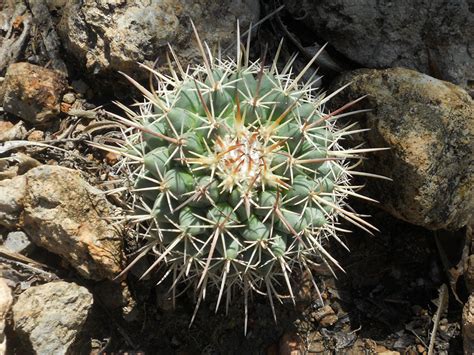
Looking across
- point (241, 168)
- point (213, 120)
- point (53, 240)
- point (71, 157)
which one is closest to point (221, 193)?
point (241, 168)

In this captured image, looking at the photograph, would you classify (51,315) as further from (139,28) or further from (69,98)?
→ (139,28)

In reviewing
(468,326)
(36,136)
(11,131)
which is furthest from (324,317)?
(11,131)

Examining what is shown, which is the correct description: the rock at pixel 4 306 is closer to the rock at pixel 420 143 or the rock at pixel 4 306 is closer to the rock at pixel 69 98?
the rock at pixel 69 98

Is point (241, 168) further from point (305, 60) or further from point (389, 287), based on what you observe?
point (389, 287)

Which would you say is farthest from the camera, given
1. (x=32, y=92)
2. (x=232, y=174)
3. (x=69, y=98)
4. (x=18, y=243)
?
(x=69, y=98)

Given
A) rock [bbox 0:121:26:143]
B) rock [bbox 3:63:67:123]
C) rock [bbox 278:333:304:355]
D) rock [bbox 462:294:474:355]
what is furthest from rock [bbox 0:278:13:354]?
rock [bbox 462:294:474:355]

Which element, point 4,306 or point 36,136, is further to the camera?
point 36,136

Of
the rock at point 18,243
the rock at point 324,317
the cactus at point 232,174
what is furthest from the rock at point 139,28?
the rock at point 324,317
